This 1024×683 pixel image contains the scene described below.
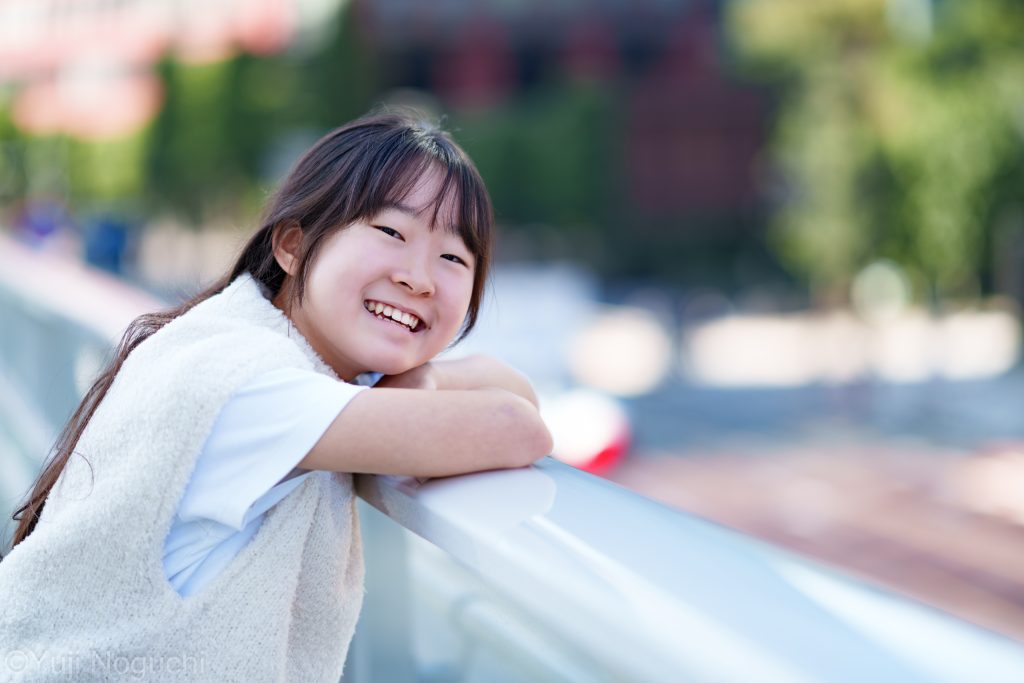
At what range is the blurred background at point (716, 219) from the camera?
1216cm

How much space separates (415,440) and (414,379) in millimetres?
277

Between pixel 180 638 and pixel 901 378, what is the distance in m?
18.7

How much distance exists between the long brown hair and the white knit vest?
163 millimetres

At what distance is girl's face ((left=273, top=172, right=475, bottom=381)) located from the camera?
61.2 inches

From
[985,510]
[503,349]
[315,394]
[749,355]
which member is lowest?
[749,355]

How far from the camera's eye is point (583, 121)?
32.7 metres

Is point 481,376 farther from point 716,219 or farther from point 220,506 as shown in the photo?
point 716,219

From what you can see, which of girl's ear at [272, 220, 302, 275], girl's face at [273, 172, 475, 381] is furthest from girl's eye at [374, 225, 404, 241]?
girl's ear at [272, 220, 302, 275]

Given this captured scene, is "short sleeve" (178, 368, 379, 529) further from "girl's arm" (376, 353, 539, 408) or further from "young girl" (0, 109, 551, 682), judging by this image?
"girl's arm" (376, 353, 539, 408)

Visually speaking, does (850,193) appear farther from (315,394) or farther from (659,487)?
(315,394)

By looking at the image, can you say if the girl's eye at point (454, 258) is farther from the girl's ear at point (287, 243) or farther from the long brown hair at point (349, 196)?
the girl's ear at point (287, 243)

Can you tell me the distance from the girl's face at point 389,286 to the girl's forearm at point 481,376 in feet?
0.23

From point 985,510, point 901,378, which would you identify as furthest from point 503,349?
point 901,378

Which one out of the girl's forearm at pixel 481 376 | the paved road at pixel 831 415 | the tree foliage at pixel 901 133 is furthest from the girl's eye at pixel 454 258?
the tree foliage at pixel 901 133
